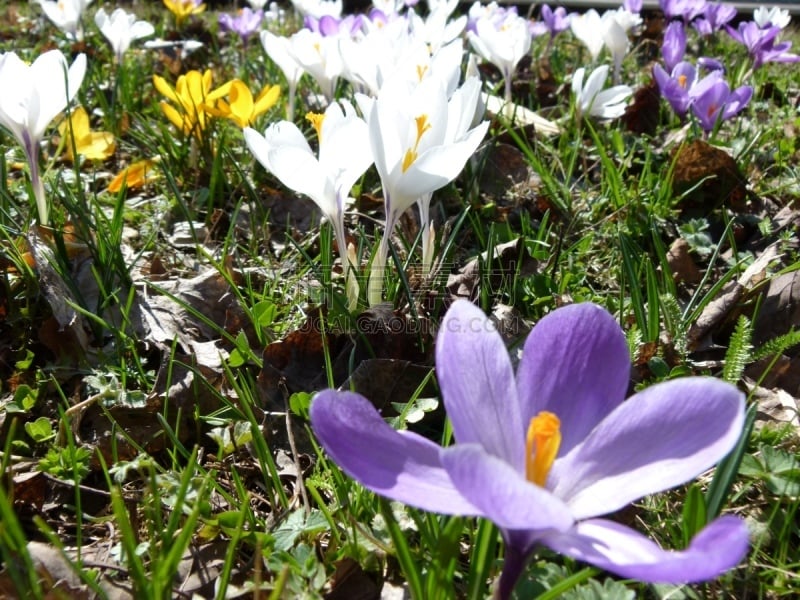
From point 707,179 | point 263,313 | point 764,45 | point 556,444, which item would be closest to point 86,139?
point 263,313

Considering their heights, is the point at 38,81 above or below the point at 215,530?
above

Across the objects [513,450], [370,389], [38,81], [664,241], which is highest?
[38,81]

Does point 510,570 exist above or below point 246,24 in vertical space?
below

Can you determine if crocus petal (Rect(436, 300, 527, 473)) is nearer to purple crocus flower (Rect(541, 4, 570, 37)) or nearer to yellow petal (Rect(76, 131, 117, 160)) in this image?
yellow petal (Rect(76, 131, 117, 160))

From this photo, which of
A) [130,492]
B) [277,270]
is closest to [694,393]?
[130,492]

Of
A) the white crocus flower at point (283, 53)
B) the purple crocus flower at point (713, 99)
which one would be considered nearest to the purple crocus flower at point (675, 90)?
the purple crocus flower at point (713, 99)

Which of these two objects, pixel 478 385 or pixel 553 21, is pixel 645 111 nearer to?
pixel 553 21

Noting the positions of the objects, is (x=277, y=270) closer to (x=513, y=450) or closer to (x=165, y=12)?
(x=513, y=450)
